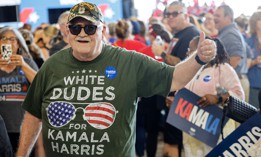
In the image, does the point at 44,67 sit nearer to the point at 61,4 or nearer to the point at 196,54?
the point at 196,54

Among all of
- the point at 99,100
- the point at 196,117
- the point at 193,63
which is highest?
the point at 193,63

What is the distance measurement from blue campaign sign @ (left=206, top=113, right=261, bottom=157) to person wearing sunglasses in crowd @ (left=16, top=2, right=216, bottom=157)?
995 mm

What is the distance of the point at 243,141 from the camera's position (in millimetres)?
3865

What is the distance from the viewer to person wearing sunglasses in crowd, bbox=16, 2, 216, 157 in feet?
9.91

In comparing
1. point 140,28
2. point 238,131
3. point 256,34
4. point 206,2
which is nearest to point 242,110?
point 238,131

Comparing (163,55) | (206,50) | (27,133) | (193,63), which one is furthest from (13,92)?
(206,50)

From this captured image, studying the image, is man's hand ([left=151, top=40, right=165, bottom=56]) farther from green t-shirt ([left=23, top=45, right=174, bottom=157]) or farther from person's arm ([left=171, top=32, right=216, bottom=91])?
person's arm ([left=171, top=32, right=216, bottom=91])

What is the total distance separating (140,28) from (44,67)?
6.31 m

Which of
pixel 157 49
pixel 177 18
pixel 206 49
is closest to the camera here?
pixel 206 49

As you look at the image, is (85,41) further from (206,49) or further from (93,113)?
(206,49)

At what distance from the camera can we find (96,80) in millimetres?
3055

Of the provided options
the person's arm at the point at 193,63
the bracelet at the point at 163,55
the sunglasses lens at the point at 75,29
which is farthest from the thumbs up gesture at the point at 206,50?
the bracelet at the point at 163,55

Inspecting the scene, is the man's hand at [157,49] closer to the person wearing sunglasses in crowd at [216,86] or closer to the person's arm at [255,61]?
the person wearing sunglasses in crowd at [216,86]

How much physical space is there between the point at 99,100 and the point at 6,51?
1.85 m
